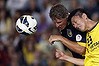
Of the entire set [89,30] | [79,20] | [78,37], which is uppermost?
[79,20]

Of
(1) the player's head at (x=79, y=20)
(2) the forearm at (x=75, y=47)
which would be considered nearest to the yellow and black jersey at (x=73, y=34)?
(2) the forearm at (x=75, y=47)

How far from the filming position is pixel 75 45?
24.0 feet

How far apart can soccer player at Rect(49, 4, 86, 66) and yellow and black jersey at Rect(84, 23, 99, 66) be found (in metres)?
0.33

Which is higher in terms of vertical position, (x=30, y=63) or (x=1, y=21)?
(x=1, y=21)

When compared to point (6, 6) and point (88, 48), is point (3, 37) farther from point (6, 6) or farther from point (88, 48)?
point (88, 48)

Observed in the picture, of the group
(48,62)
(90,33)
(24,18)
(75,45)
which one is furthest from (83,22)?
(48,62)

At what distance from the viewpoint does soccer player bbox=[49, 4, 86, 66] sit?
7277 millimetres

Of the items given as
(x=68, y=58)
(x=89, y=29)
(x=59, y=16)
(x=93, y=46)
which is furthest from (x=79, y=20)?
(x=68, y=58)

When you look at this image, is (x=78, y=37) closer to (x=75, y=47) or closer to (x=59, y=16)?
(x=75, y=47)

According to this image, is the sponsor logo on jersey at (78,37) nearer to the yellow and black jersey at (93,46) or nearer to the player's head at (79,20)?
the yellow and black jersey at (93,46)

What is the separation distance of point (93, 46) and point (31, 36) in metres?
5.61

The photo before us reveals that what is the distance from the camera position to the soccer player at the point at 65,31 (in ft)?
23.9

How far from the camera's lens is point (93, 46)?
685 cm

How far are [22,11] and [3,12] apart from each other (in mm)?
605
